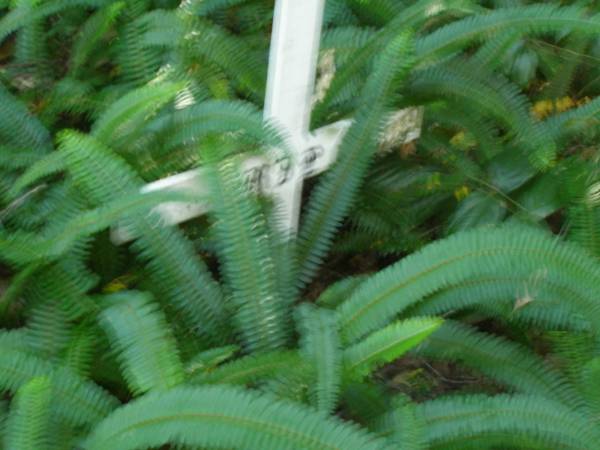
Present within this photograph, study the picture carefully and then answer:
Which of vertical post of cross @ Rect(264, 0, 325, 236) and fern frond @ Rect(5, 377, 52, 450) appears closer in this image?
fern frond @ Rect(5, 377, 52, 450)

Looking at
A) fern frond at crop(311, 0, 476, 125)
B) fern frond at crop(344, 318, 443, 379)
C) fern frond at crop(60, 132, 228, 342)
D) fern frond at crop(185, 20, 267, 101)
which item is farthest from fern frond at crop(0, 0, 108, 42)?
fern frond at crop(344, 318, 443, 379)

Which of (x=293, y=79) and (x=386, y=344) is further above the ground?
(x=293, y=79)

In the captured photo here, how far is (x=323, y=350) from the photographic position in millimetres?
2133

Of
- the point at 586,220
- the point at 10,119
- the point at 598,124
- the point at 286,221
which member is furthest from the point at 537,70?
the point at 10,119

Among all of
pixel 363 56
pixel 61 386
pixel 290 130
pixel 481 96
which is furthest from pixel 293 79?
pixel 61 386

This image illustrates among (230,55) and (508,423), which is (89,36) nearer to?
(230,55)

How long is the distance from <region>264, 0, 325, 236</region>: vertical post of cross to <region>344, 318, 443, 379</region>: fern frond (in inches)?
21.3

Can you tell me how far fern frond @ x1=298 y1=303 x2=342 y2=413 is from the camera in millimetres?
2012

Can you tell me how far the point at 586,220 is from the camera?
265cm

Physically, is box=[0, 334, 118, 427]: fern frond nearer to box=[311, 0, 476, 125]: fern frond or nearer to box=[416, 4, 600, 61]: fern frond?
box=[311, 0, 476, 125]: fern frond

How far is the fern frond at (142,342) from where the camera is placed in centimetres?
199

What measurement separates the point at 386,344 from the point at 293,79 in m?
0.87

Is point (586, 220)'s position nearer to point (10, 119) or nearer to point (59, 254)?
point (59, 254)

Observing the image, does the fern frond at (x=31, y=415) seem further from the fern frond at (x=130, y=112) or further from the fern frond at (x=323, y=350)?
the fern frond at (x=130, y=112)
